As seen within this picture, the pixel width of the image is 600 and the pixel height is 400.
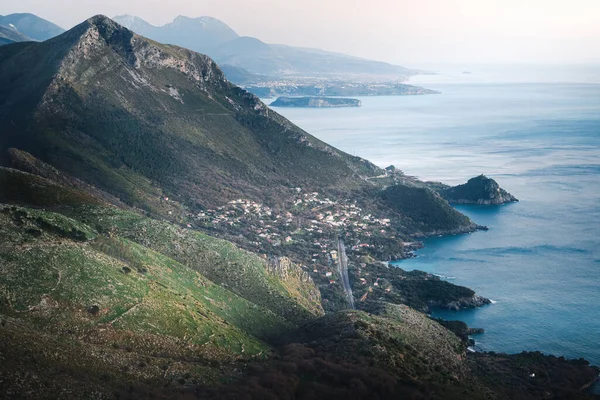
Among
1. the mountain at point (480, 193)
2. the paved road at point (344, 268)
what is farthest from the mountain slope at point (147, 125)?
the paved road at point (344, 268)

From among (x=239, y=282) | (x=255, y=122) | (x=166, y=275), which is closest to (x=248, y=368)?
(x=166, y=275)

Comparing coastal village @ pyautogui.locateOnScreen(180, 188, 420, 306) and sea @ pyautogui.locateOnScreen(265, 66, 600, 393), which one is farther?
coastal village @ pyautogui.locateOnScreen(180, 188, 420, 306)

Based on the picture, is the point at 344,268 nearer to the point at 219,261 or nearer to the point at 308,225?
the point at 308,225

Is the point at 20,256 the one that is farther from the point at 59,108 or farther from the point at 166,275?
the point at 59,108

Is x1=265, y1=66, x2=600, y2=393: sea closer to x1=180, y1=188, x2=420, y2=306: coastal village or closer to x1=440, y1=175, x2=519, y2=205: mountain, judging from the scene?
x1=440, y1=175, x2=519, y2=205: mountain

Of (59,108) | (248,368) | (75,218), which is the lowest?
(248,368)

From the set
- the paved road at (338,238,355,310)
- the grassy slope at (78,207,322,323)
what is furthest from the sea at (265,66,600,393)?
the grassy slope at (78,207,322,323)

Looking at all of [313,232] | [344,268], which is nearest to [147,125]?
[313,232]
